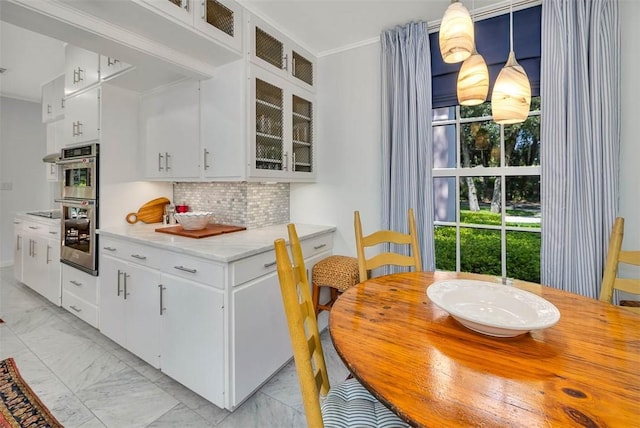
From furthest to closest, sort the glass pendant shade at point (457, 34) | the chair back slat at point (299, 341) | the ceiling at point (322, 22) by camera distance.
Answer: the ceiling at point (322, 22) → the glass pendant shade at point (457, 34) → the chair back slat at point (299, 341)

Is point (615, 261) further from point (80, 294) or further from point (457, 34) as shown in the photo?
point (80, 294)

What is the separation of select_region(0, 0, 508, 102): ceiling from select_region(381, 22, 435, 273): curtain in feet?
0.41

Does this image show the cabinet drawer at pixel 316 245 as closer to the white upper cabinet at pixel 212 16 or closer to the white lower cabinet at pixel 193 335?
the white lower cabinet at pixel 193 335

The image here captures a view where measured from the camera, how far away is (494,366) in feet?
2.37

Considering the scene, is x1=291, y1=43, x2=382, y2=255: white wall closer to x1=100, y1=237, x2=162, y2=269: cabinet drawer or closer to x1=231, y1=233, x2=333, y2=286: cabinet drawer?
x1=231, y1=233, x2=333, y2=286: cabinet drawer

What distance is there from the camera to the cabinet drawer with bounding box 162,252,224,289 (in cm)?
156

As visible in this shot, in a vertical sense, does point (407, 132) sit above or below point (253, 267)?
above

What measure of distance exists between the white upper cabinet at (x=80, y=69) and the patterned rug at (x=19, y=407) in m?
2.26

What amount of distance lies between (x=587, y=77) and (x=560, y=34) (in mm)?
308

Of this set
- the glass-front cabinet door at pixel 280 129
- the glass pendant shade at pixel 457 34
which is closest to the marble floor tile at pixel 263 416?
the glass-front cabinet door at pixel 280 129

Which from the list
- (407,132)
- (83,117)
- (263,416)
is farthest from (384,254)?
(83,117)

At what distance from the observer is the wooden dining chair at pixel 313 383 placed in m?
0.76

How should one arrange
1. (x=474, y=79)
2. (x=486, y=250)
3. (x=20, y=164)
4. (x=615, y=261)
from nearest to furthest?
1. (x=474, y=79)
2. (x=615, y=261)
3. (x=486, y=250)
4. (x=20, y=164)

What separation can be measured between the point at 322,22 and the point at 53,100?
3438 mm
